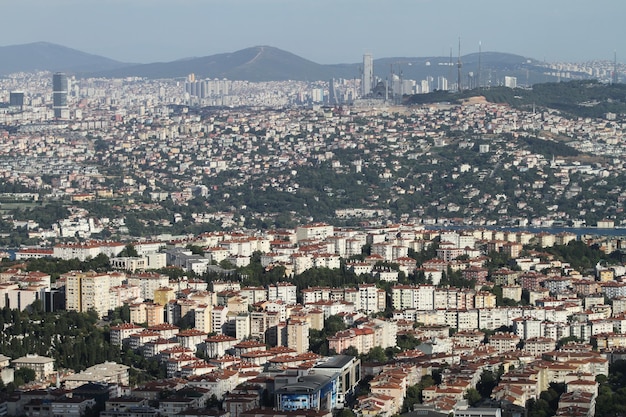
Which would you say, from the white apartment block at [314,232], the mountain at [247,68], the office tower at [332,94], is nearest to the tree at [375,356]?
the white apartment block at [314,232]

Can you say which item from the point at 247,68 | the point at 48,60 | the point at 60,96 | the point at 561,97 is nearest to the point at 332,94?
the point at 60,96

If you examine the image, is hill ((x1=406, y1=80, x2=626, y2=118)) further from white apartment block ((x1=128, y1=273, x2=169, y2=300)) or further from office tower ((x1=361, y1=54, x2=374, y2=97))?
white apartment block ((x1=128, y1=273, x2=169, y2=300))

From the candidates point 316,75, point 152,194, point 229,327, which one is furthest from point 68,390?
point 316,75

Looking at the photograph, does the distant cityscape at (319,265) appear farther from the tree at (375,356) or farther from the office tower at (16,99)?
the office tower at (16,99)

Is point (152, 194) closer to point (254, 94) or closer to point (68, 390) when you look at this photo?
point (68, 390)

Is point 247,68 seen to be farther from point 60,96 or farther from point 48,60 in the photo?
point 60,96

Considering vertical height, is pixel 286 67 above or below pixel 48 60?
below
